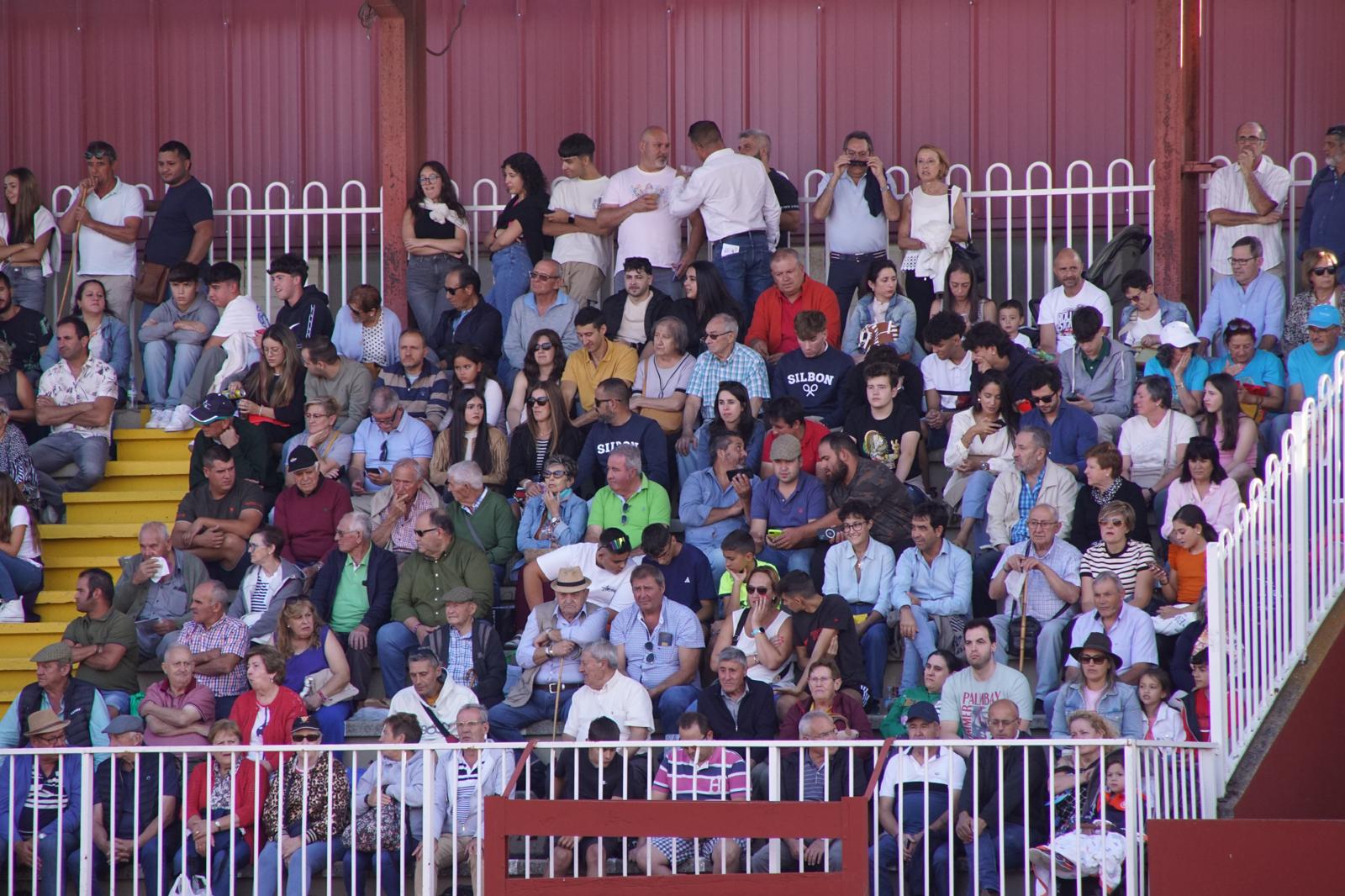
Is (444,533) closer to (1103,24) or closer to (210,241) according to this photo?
(210,241)

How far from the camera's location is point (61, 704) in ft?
36.3

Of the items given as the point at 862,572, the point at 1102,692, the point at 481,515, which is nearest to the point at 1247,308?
the point at 862,572

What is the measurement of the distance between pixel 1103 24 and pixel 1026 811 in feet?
27.4

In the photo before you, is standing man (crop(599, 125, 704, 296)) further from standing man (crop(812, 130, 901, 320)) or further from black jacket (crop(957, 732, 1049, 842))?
black jacket (crop(957, 732, 1049, 842))

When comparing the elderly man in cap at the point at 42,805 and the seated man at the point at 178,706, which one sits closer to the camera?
the elderly man in cap at the point at 42,805

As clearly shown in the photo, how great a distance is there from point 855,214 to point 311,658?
526 cm

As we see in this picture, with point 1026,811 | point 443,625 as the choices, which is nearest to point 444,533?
point 443,625

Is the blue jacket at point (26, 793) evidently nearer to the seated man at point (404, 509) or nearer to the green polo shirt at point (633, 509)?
the seated man at point (404, 509)

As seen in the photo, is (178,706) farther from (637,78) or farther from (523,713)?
(637,78)

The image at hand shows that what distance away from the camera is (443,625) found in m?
11.3

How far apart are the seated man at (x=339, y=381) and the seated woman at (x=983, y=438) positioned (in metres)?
3.87

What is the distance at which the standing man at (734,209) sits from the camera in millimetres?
13852

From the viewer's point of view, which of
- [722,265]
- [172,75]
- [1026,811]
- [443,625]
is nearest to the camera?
[1026,811]

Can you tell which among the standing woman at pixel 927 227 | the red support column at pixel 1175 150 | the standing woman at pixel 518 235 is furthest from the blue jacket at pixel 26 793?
the red support column at pixel 1175 150
